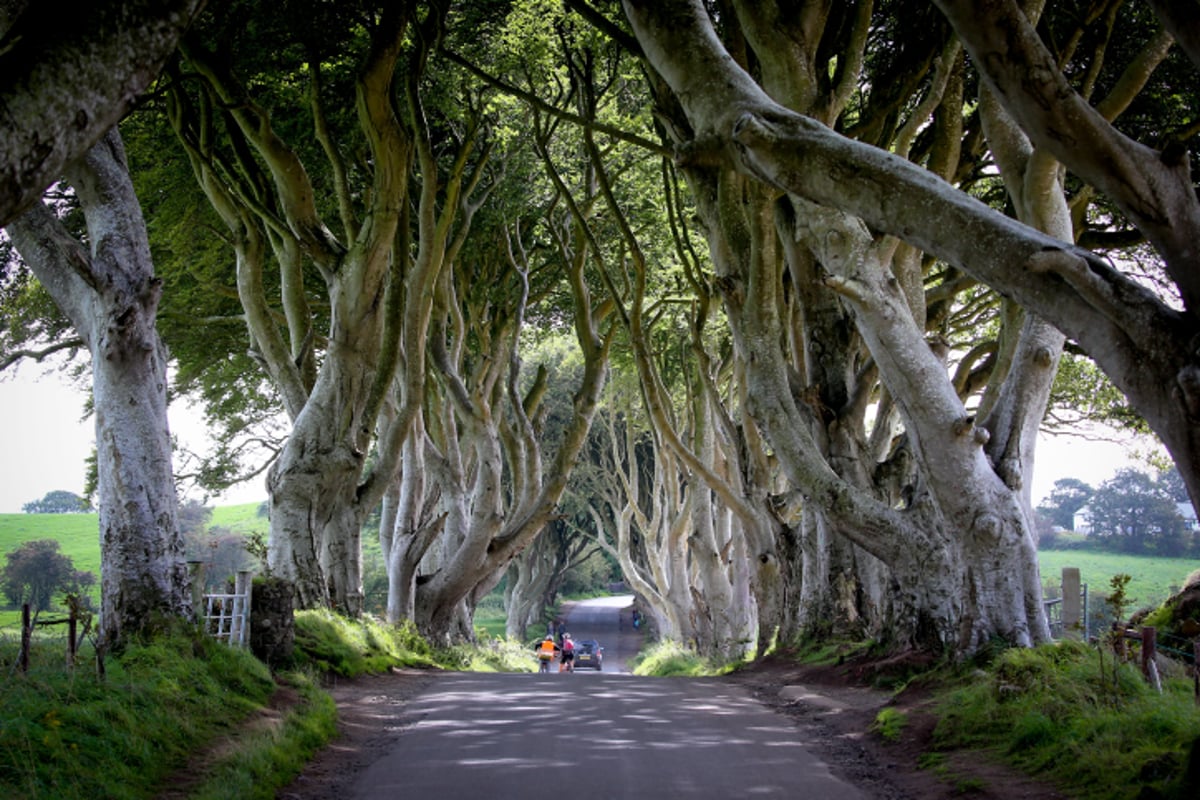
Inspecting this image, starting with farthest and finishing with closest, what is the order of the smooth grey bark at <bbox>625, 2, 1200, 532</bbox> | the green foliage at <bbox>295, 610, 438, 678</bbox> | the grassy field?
the grassy field
the green foliage at <bbox>295, 610, 438, 678</bbox>
the smooth grey bark at <bbox>625, 2, 1200, 532</bbox>

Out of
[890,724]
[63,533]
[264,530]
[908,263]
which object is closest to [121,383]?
[890,724]

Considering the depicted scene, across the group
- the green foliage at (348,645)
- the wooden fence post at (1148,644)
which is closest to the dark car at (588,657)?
the green foliage at (348,645)

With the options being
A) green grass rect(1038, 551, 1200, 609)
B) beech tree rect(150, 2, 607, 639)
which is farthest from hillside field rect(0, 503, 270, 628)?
green grass rect(1038, 551, 1200, 609)

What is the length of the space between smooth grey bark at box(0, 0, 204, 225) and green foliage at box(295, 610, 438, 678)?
8501mm

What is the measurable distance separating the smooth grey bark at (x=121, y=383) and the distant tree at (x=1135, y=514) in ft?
167

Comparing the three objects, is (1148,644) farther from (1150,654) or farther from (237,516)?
(237,516)

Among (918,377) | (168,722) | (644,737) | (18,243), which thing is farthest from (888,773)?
(18,243)

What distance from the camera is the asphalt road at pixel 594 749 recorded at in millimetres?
6492

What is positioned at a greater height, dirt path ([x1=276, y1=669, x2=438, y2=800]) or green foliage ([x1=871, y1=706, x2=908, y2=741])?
green foliage ([x1=871, y1=706, x2=908, y2=741])

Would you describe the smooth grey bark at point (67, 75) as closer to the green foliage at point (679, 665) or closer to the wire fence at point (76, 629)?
the wire fence at point (76, 629)

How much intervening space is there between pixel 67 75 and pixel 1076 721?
21.9 feet

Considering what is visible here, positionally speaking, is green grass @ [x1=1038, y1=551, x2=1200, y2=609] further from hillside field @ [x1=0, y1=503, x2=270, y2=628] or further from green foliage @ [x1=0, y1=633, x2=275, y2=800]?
green foliage @ [x1=0, y1=633, x2=275, y2=800]

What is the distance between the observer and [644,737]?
27.2 feet

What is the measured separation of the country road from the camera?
6.51m
